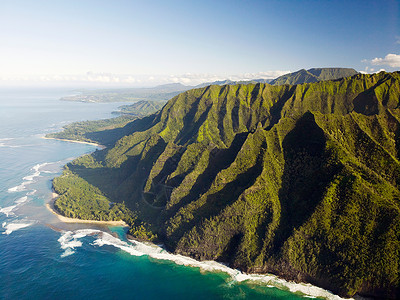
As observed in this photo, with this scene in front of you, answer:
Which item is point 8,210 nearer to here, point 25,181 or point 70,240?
point 25,181

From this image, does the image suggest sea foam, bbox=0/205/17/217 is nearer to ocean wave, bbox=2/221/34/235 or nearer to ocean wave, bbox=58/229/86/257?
ocean wave, bbox=2/221/34/235

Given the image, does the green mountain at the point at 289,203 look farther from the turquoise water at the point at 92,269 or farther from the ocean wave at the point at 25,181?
the ocean wave at the point at 25,181

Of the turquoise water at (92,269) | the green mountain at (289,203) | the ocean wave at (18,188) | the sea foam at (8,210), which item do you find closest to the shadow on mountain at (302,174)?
the green mountain at (289,203)

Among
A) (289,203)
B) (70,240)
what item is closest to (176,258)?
(70,240)

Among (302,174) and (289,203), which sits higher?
(302,174)

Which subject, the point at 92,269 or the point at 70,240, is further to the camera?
the point at 70,240

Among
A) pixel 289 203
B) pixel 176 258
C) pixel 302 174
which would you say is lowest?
pixel 176 258
